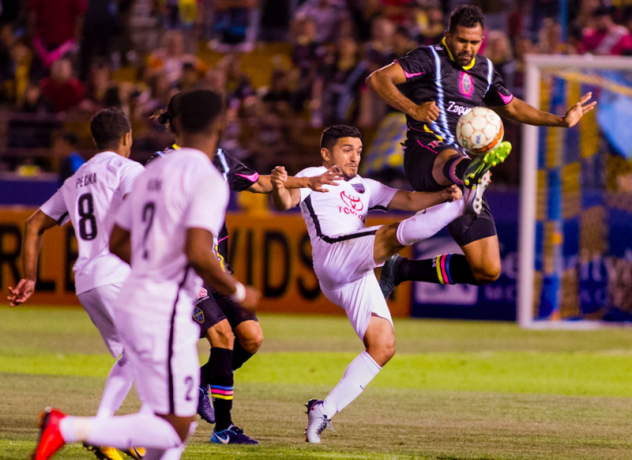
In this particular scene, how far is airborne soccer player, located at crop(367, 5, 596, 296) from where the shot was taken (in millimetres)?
6797

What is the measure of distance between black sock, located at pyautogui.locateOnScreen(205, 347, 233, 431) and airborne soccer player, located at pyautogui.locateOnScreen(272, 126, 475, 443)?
55 cm

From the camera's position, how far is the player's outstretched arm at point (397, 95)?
21.1ft

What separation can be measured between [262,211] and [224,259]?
8.61 m

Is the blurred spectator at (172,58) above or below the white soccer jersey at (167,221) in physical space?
above

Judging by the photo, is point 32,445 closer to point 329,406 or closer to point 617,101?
point 329,406

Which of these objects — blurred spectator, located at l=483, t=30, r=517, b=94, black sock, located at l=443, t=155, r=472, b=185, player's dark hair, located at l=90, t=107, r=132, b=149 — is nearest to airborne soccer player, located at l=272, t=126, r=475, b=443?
black sock, located at l=443, t=155, r=472, b=185

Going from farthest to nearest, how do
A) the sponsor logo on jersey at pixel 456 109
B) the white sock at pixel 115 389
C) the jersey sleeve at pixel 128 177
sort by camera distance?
1. the sponsor logo on jersey at pixel 456 109
2. the jersey sleeve at pixel 128 177
3. the white sock at pixel 115 389

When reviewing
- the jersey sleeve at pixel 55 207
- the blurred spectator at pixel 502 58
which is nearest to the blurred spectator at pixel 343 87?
the blurred spectator at pixel 502 58

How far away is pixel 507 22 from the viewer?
55.8 ft

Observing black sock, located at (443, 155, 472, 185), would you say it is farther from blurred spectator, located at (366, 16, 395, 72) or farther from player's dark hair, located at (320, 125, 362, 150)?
blurred spectator, located at (366, 16, 395, 72)

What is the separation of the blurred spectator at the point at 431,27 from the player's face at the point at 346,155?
9.33 m

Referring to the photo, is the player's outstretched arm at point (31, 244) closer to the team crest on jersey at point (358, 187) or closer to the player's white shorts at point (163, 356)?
the player's white shorts at point (163, 356)

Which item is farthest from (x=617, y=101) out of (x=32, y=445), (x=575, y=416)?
(x=32, y=445)

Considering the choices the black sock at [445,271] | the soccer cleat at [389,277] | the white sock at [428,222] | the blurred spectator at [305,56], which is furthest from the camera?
the blurred spectator at [305,56]
